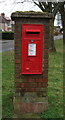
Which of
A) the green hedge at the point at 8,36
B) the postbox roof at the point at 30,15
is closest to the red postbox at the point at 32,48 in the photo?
the postbox roof at the point at 30,15

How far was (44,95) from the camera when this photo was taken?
4.63m

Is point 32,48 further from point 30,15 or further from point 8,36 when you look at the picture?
point 8,36

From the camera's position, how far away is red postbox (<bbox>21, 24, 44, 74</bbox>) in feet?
14.4

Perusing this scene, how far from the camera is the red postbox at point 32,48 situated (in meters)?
4.40

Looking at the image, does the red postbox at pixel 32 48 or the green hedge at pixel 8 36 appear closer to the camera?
the red postbox at pixel 32 48

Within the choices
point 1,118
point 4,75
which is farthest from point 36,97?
point 4,75

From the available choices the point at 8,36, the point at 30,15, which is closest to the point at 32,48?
the point at 30,15

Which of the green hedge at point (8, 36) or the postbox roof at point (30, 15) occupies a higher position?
the postbox roof at point (30, 15)

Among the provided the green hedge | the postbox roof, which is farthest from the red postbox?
the green hedge

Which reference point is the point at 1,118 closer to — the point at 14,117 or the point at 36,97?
the point at 14,117

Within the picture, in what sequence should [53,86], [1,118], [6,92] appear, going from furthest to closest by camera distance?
[53,86] → [6,92] → [1,118]

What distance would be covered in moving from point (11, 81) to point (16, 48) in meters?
2.78

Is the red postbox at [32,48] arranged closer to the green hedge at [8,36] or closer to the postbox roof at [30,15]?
the postbox roof at [30,15]

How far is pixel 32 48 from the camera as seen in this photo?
4.45 meters
